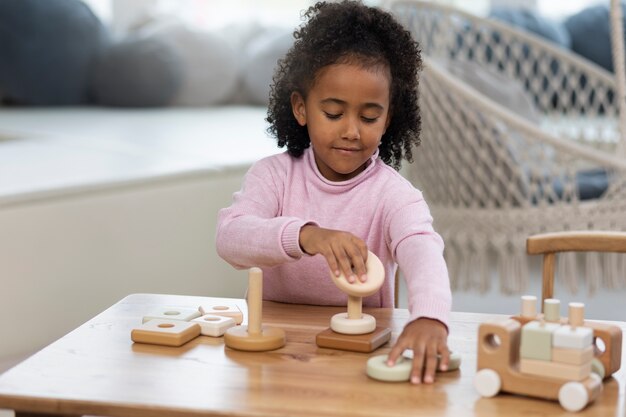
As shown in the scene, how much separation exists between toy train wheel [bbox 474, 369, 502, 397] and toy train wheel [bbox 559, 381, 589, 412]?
0.19 feet

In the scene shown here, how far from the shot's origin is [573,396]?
88 centimetres

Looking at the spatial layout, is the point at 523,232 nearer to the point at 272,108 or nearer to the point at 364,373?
the point at 272,108

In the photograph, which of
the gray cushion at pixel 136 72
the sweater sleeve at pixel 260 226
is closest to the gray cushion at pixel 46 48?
the gray cushion at pixel 136 72

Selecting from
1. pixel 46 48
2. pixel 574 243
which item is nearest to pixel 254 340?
pixel 574 243

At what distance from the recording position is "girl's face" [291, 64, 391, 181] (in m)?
1.23

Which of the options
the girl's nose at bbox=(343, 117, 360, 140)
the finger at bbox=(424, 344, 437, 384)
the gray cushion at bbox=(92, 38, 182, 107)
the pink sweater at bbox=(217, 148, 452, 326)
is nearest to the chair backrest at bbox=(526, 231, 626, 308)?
the pink sweater at bbox=(217, 148, 452, 326)

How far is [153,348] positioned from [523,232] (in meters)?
1.59

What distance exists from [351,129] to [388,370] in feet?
1.24

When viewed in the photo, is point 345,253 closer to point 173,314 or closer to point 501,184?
point 173,314

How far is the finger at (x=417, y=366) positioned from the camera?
94cm

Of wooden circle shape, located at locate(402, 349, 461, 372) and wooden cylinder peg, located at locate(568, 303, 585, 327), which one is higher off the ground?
wooden cylinder peg, located at locate(568, 303, 585, 327)

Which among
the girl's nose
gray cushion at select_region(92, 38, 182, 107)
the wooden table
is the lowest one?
the wooden table

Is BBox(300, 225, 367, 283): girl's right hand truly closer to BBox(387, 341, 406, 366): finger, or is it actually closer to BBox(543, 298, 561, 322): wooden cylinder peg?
BBox(387, 341, 406, 366): finger

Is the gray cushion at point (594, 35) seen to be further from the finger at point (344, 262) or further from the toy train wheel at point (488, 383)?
the toy train wheel at point (488, 383)
